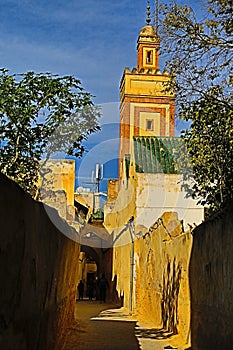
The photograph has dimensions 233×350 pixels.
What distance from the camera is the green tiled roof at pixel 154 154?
22.6 metres

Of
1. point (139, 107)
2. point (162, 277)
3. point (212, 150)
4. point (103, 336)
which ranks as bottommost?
point (103, 336)

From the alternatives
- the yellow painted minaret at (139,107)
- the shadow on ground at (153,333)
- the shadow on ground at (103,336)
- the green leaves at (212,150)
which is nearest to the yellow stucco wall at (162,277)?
the shadow on ground at (153,333)

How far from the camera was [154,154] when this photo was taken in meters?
24.0

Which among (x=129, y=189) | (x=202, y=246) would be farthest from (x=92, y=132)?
(x=129, y=189)

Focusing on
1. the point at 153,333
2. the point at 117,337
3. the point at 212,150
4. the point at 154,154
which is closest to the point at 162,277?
the point at 153,333

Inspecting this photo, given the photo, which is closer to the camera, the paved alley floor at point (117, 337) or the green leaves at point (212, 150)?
the green leaves at point (212, 150)

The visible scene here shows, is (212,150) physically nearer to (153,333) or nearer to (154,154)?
(153,333)

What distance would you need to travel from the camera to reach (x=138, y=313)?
727 inches

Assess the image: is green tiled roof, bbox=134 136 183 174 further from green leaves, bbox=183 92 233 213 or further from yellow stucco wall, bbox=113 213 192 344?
green leaves, bbox=183 92 233 213

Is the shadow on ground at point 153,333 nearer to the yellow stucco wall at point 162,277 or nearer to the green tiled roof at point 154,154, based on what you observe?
the yellow stucco wall at point 162,277

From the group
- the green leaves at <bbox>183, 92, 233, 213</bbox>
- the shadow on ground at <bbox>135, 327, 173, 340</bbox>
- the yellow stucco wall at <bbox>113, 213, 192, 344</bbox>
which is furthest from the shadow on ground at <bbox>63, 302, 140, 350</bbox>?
the green leaves at <bbox>183, 92, 233, 213</bbox>

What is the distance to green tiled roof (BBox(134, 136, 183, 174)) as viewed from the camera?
22.6m

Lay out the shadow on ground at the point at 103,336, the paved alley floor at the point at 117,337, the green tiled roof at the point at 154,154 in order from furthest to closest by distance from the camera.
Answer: the green tiled roof at the point at 154,154 → the shadow on ground at the point at 103,336 → the paved alley floor at the point at 117,337

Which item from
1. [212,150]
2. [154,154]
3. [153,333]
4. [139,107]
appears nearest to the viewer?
[212,150]
